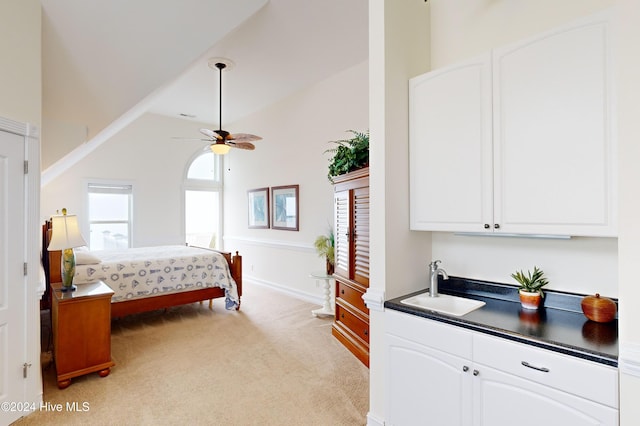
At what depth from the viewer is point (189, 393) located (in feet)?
8.51

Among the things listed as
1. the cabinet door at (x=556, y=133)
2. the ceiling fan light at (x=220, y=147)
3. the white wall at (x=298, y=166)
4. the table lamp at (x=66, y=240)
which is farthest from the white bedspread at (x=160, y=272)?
the cabinet door at (x=556, y=133)

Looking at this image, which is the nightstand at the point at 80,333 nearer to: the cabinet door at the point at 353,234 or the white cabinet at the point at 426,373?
the cabinet door at the point at 353,234

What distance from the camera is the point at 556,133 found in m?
1.61

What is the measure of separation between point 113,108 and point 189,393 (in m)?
2.95

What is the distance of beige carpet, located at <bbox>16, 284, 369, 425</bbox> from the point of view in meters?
2.31

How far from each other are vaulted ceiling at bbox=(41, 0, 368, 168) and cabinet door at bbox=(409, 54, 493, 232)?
155 cm

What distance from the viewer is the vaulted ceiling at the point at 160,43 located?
2.66 m

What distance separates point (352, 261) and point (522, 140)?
6.47 feet

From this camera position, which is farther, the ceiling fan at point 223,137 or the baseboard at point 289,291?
the baseboard at point 289,291

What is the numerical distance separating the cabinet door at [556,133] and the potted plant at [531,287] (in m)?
0.37

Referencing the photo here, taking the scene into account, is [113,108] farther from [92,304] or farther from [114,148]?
[114,148]

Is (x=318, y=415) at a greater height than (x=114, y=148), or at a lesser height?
lesser

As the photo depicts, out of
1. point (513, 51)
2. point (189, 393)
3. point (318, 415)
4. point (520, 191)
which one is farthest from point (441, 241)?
point (189, 393)

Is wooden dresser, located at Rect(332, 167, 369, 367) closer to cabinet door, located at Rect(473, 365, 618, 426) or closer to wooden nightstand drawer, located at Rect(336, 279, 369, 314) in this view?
wooden nightstand drawer, located at Rect(336, 279, 369, 314)
